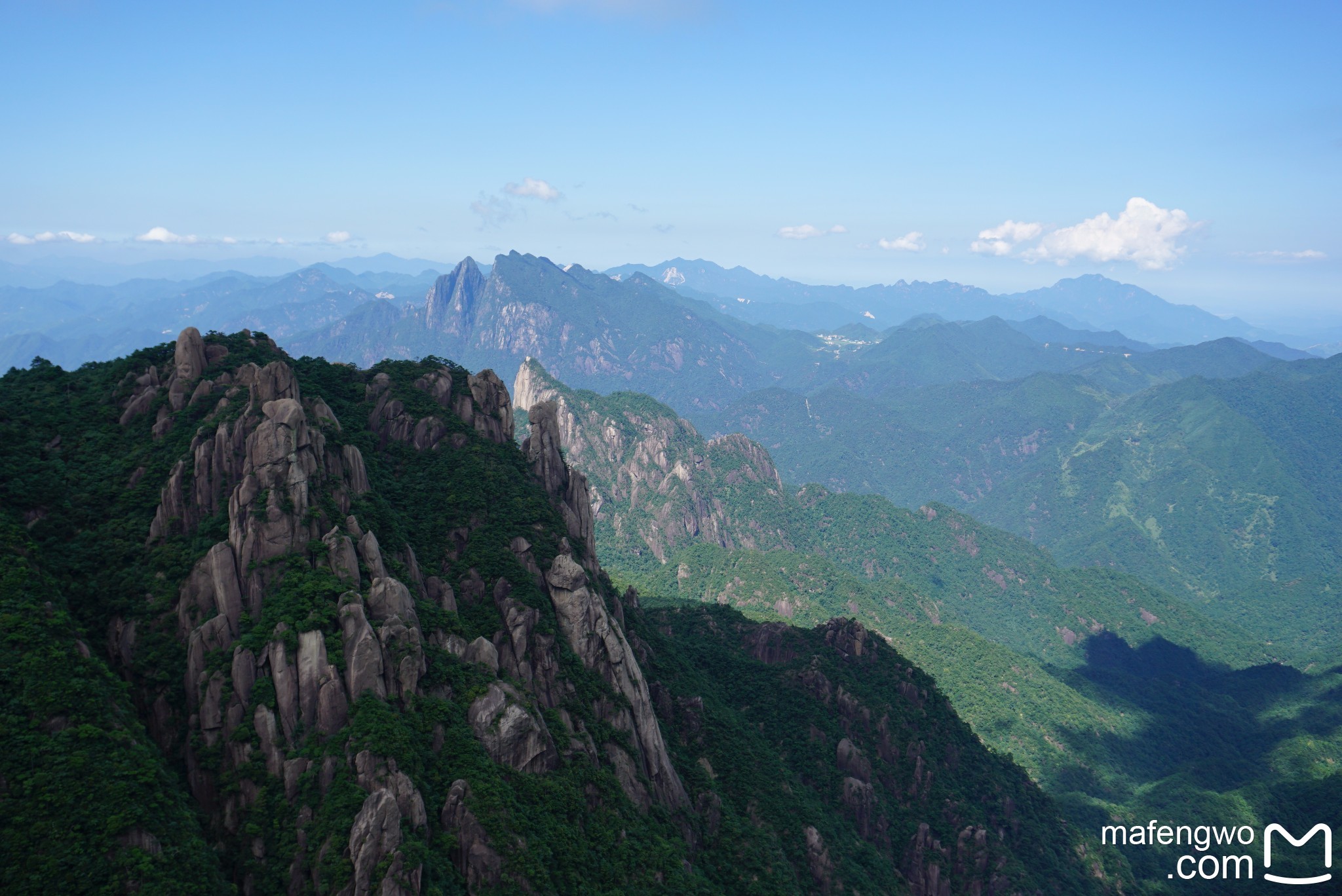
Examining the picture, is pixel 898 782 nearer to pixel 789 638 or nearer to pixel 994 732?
pixel 789 638

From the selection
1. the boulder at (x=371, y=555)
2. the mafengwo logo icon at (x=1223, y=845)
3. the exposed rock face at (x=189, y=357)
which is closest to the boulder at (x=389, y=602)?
the boulder at (x=371, y=555)

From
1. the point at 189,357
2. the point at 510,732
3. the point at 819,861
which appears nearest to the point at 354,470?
the point at 189,357

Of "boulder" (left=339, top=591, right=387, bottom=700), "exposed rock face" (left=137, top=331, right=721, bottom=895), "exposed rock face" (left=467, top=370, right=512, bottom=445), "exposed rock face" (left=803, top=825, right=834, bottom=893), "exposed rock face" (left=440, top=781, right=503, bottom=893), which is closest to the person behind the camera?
"exposed rock face" (left=137, top=331, right=721, bottom=895)

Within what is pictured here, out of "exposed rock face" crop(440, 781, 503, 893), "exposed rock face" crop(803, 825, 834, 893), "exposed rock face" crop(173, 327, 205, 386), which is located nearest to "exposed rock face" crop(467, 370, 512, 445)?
"exposed rock face" crop(173, 327, 205, 386)

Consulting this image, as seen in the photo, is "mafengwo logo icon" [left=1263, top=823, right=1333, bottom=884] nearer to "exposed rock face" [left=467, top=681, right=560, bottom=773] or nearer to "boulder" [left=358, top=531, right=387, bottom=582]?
"exposed rock face" [left=467, top=681, right=560, bottom=773]

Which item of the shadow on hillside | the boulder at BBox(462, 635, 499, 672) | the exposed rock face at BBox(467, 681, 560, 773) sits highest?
the boulder at BBox(462, 635, 499, 672)

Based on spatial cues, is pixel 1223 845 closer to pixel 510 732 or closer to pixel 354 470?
pixel 510 732
